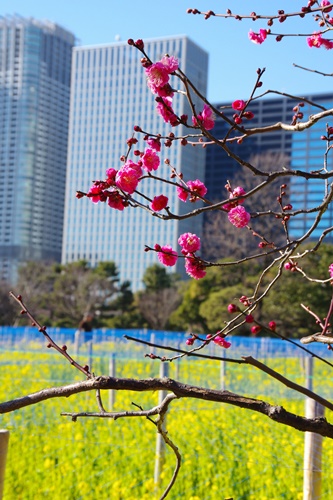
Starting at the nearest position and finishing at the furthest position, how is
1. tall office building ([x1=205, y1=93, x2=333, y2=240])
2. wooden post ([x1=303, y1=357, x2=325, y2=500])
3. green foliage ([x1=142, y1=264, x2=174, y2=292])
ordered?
wooden post ([x1=303, y1=357, x2=325, y2=500]), green foliage ([x1=142, y1=264, x2=174, y2=292]), tall office building ([x1=205, y1=93, x2=333, y2=240])

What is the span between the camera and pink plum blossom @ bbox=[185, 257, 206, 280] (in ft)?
7.57

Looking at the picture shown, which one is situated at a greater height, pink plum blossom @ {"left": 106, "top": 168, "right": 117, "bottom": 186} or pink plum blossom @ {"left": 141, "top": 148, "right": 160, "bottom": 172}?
pink plum blossom @ {"left": 141, "top": 148, "right": 160, "bottom": 172}

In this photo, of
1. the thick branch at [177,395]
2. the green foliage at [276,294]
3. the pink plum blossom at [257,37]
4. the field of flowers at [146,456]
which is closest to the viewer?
the thick branch at [177,395]

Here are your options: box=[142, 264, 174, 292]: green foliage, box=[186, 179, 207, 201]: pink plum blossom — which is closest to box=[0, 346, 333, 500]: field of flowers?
box=[186, 179, 207, 201]: pink plum blossom

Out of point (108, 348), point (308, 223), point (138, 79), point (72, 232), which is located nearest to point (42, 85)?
point (138, 79)

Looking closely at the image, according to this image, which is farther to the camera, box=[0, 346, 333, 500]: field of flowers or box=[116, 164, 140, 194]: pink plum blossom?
box=[0, 346, 333, 500]: field of flowers

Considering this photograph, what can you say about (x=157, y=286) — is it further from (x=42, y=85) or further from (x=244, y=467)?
(x=42, y=85)

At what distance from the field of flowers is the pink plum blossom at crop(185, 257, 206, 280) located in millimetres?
2248

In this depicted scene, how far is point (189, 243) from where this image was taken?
7.98 ft

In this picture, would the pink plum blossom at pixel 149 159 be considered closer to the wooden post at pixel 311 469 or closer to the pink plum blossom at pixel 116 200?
the pink plum blossom at pixel 116 200

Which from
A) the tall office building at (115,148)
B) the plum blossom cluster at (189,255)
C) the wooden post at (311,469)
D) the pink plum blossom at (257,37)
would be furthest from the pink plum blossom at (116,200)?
the tall office building at (115,148)

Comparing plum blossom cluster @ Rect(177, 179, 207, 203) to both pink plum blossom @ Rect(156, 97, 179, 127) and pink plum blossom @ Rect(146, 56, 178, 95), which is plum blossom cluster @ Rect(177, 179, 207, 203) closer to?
pink plum blossom @ Rect(156, 97, 179, 127)

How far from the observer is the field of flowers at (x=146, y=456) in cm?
491

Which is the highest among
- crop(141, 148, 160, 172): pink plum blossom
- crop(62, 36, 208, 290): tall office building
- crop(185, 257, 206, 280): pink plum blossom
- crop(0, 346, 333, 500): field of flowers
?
crop(62, 36, 208, 290): tall office building
